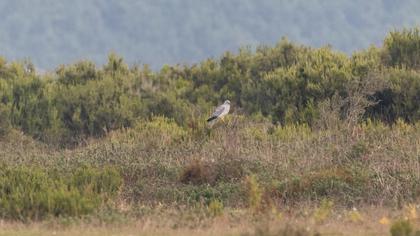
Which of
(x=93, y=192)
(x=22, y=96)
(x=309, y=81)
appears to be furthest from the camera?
(x=22, y=96)

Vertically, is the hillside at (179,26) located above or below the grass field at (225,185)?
above

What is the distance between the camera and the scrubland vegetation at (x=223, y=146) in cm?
1341

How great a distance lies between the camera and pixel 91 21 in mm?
177750

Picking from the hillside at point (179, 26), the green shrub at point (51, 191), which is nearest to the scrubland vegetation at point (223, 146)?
the green shrub at point (51, 191)

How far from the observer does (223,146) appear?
19.2m

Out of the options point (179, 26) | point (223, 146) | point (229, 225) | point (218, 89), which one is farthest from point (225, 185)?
point (179, 26)

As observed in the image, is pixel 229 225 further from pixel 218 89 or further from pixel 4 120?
pixel 218 89

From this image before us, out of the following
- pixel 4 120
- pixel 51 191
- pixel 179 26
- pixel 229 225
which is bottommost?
pixel 229 225

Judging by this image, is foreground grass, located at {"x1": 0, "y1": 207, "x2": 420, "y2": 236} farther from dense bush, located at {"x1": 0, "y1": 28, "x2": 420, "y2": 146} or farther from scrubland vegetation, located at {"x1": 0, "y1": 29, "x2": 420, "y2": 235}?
dense bush, located at {"x1": 0, "y1": 28, "x2": 420, "y2": 146}

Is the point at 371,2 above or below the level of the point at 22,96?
above

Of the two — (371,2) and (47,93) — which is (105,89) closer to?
(47,93)

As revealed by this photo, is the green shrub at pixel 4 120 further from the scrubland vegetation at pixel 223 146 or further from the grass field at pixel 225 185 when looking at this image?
→ the grass field at pixel 225 185

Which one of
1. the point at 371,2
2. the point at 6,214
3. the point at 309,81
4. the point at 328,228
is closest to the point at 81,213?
the point at 6,214

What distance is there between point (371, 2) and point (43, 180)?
162 meters
